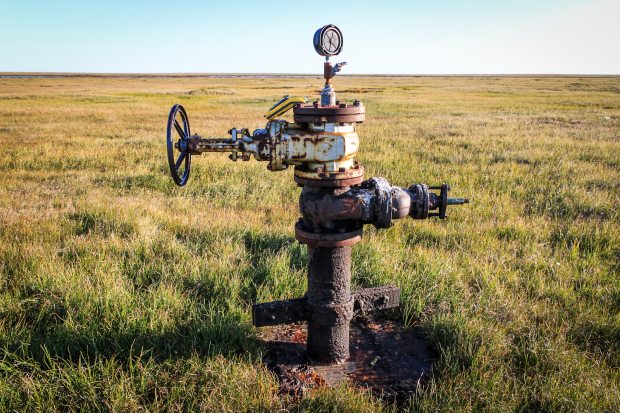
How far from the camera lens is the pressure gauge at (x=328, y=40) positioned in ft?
7.20

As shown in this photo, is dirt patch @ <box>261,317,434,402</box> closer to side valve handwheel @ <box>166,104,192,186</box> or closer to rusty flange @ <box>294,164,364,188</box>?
rusty flange @ <box>294,164,364,188</box>

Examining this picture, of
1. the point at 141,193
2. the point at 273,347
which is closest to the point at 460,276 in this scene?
the point at 273,347

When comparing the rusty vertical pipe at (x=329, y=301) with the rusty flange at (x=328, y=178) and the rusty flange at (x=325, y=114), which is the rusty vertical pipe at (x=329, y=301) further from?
the rusty flange at (x=325, y=114)

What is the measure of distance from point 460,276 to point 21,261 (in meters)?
3.47

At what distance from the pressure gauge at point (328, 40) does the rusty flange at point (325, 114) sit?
29cm

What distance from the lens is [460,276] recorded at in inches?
141

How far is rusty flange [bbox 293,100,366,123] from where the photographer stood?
209 centimetres

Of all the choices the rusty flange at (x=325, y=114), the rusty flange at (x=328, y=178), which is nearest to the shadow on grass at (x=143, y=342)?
the rusty flange at (x=328, y=178)

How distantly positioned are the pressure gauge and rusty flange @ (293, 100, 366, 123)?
29 centimetres

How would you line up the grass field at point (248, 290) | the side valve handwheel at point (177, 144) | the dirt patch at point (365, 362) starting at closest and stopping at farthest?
the side valve handwheel at point (177, 144) < the grass field at point (248, 290) < the dirt patch at point (365, 362)

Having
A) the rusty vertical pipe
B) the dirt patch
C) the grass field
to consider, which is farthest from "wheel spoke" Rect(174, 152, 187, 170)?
the dirt patch

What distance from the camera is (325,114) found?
2096 mm

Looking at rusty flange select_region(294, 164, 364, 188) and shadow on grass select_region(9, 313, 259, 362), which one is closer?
rusty flange select_region(294, 164, 364, 188)

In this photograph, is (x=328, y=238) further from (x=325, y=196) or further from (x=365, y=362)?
(x=365, y=362)
